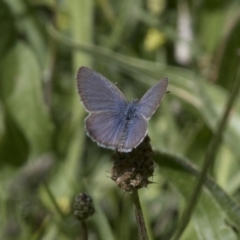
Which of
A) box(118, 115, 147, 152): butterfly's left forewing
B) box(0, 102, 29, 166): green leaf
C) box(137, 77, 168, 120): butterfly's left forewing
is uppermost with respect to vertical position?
box(137, 77, 168, 120): butterfly's left forewing

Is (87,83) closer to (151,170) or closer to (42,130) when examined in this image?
(151,170)

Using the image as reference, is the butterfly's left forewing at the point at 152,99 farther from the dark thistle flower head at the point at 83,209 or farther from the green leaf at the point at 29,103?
the green leaf at the point at 29,103

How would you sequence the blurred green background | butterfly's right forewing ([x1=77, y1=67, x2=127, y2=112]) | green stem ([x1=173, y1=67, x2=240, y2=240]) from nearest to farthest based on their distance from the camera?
1. green stem ([x1=173, y1=67, x2=240, y2=240])
2. butterfly's right forewing ([x1=77, y1=67, x2=127, y2=112])
3. the blurred green background

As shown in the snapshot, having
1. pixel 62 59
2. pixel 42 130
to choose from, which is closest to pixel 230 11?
pixel 62 59

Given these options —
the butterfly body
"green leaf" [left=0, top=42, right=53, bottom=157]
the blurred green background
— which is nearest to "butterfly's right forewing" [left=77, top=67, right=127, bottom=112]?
the butterfly body

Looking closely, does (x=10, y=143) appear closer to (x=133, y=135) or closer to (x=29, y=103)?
(x=29, y=103)

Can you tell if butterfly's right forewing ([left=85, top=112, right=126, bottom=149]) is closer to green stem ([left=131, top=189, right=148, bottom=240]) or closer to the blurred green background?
green stem ([left=131, top=189, right=148, bottom=240])

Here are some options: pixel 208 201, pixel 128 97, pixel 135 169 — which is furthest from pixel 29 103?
pixel 135 169
